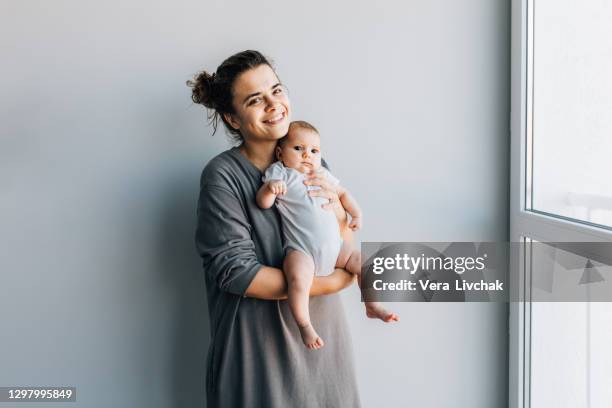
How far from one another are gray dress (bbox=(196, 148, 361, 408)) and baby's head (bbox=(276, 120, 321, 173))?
10 cm

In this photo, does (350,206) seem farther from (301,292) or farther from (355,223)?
(301,292)

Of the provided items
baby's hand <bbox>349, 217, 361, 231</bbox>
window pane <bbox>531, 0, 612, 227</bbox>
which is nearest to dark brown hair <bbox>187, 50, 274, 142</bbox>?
baby's hand <bbox>349, 217, 361, 231</bbox>

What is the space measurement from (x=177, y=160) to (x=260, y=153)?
Answer: 0.33m

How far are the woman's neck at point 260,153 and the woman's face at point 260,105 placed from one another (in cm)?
3

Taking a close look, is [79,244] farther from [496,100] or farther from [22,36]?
[496,100]

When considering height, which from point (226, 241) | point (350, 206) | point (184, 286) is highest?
point (350, 206)

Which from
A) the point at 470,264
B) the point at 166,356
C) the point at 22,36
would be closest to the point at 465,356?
the point at 470,264

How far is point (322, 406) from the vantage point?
133 cm

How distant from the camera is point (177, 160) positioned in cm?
159

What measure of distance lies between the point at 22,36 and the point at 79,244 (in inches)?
23.2

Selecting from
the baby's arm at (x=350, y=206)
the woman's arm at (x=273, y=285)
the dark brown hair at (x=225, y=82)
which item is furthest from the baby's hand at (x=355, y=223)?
the dark brown hair at (x=225, y=82)

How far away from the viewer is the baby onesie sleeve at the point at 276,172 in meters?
1.30

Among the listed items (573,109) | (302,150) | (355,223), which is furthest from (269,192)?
(573,109)

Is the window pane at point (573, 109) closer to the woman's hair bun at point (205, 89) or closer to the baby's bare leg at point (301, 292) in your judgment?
the baby's bare leg at point (301, 292)
